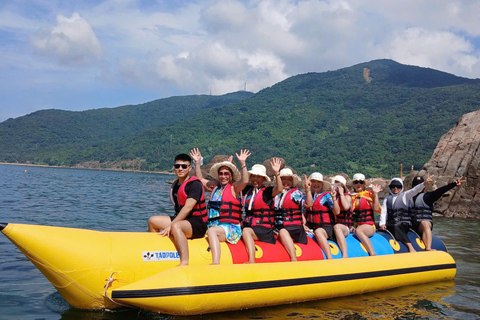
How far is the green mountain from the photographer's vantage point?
214 feet

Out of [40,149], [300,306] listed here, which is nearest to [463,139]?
[300,306]

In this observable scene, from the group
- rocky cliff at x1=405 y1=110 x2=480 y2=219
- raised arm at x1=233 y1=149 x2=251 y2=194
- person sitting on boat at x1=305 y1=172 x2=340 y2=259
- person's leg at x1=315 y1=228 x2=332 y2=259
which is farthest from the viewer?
rocky cliff at x1=405 y1=110 x2=480 y2=219

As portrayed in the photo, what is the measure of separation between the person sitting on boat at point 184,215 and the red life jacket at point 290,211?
1.15m

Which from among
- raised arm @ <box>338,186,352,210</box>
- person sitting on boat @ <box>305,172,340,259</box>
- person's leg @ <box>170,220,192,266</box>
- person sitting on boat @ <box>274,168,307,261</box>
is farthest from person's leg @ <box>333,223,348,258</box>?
person's leg @ <box>170,220,192,266</box>

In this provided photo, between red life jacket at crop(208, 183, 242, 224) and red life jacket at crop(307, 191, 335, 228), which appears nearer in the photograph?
red life jacket at crop(208, 183, 242, 224)

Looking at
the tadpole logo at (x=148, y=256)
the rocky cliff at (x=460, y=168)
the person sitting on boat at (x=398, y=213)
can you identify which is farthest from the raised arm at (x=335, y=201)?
the rocky cliff at (x=460, y=168)

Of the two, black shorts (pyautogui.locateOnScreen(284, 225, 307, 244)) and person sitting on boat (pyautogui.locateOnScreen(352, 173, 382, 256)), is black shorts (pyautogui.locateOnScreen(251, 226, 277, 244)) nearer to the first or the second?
black shorts (pyautogui.locateOnScreen(284, 225, 307, 244))

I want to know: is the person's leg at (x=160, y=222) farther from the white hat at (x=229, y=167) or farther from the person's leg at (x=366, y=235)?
the person's leg at (x=366, y=235)

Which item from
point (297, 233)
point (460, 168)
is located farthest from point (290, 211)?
point (460, 168)

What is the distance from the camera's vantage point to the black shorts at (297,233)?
5.93m

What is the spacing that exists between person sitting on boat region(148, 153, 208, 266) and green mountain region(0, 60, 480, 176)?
47.3 m

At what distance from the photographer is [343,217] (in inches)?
261

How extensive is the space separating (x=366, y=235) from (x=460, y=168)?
14564 mm

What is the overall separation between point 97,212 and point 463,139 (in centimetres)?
1676
